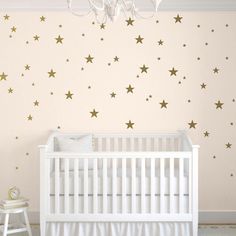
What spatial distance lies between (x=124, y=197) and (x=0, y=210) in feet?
3.00

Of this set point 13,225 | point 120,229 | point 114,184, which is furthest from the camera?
point 13,225

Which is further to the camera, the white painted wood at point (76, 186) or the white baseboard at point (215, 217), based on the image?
the white baseboard at point (215, 217)

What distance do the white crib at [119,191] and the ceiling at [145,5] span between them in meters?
1.31

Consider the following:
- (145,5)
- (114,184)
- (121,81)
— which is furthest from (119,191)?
(145,5)

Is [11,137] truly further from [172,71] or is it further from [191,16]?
[191,16]

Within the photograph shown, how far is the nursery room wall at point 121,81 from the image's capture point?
4.28 meters

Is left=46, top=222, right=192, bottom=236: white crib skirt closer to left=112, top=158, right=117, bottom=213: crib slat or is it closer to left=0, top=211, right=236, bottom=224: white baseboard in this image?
left=112, top=158, right=117, bottom=213: crib slat

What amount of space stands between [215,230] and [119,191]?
0.97 meters

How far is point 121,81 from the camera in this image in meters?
4.30

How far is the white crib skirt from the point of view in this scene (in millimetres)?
3617

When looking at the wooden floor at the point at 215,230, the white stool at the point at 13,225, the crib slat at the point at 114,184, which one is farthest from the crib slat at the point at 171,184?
the white stool at the point at 13,225

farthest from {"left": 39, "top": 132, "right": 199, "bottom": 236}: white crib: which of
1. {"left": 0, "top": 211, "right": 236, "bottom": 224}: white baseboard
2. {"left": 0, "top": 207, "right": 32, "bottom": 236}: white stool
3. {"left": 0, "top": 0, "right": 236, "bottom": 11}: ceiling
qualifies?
{"left": 0, "top": 0, "right": 236, "bottom": 11}: ceiling

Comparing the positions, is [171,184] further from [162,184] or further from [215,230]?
[215,230]

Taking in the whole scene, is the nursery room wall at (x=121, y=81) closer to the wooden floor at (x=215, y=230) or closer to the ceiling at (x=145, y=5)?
the ceiling at (x=145, y=5)
